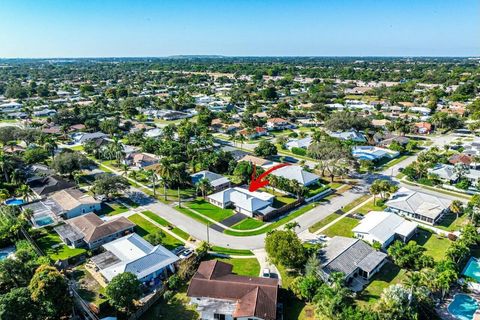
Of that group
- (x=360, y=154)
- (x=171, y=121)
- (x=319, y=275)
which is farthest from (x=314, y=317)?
(x=171, y=121)

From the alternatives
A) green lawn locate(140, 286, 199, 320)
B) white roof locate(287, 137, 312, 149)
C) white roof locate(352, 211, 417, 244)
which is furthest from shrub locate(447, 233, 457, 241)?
white roof locate(287, 137, 312, 149)

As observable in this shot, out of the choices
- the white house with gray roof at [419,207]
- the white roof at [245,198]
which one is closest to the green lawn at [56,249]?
the white roof at [245,198]

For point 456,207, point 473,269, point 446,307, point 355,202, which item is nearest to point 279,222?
point 355,202

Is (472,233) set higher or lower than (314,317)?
higher

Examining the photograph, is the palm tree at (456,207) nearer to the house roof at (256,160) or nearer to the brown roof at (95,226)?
the house roof at (256,160)

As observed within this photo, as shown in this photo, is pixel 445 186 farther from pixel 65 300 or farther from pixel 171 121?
pixel 171 121
